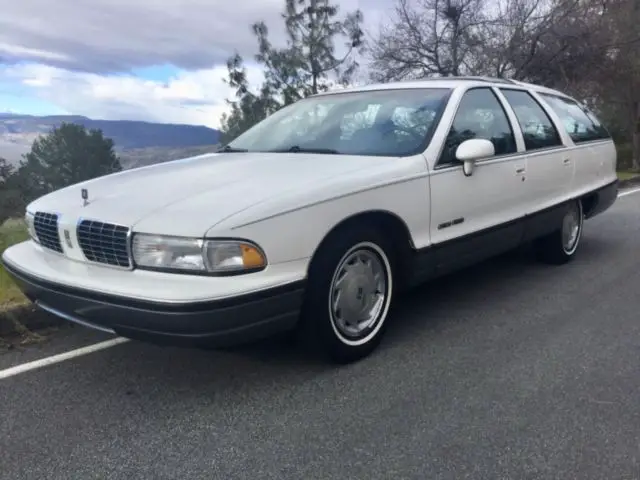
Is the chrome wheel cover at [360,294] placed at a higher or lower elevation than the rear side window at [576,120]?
lower

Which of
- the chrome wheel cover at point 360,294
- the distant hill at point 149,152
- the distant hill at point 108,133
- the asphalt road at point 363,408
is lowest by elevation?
the asphalt road at point 363,408

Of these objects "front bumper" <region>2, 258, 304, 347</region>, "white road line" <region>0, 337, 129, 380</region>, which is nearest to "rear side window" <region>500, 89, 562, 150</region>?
"front bumper" <region>2, 258, 304, 347</region>

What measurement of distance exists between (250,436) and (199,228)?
0.95 m

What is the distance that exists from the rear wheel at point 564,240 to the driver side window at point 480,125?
47.4 inches

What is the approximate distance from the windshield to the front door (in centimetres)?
19

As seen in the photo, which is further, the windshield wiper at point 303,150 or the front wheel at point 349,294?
the windshield wiper at point 303,150

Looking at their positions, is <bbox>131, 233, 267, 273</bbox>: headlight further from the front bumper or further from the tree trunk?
the tree trunk

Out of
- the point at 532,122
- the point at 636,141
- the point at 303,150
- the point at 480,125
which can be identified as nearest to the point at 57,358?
the point at 303,150

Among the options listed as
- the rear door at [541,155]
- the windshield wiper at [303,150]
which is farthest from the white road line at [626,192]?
the windshield wiper at [303,150]

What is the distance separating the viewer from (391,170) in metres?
3.69

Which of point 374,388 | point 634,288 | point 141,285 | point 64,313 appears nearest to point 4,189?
point 64,313

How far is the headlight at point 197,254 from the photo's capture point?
2951 mm

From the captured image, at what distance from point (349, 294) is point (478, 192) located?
129 cm

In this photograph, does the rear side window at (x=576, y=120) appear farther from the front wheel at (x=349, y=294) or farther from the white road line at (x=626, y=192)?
the white road line at (x=626, y=192)
